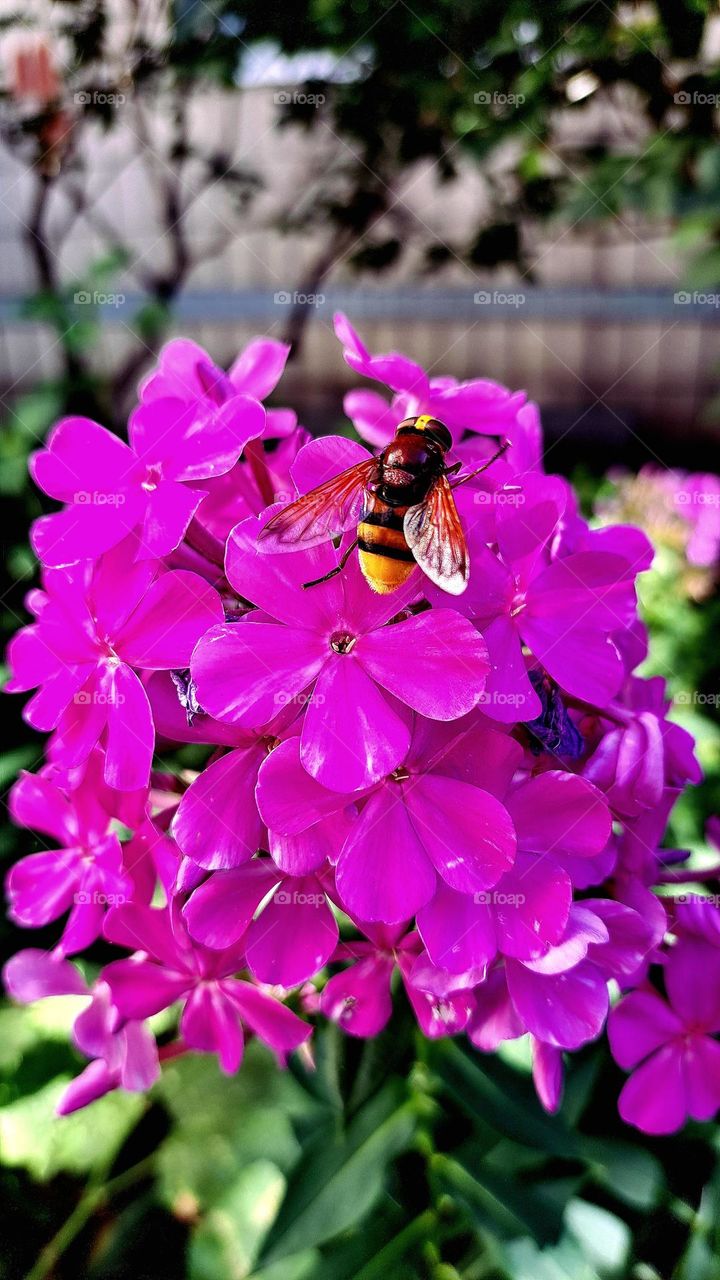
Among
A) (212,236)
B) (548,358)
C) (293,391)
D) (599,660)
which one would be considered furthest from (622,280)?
(599,660)

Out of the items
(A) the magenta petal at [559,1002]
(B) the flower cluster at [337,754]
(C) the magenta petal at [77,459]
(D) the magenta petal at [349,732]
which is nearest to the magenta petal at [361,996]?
(B) the flower cluster at [337,754]

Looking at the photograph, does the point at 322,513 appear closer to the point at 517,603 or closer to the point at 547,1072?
the point at 517,603

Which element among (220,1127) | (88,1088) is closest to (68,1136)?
(220,1127)

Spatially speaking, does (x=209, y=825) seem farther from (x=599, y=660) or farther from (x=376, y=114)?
(x=376, y=114)

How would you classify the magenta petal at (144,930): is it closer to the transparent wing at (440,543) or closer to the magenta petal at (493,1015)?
the magenta petal at (493,1015)

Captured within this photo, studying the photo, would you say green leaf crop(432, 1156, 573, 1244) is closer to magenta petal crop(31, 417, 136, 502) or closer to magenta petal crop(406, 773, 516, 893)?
magenta petal crop(406, 773, 516, 893)

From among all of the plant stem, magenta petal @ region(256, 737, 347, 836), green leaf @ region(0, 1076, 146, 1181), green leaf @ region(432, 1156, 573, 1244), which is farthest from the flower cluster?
green leaf @ region(0, 1076, 146, 1181)
